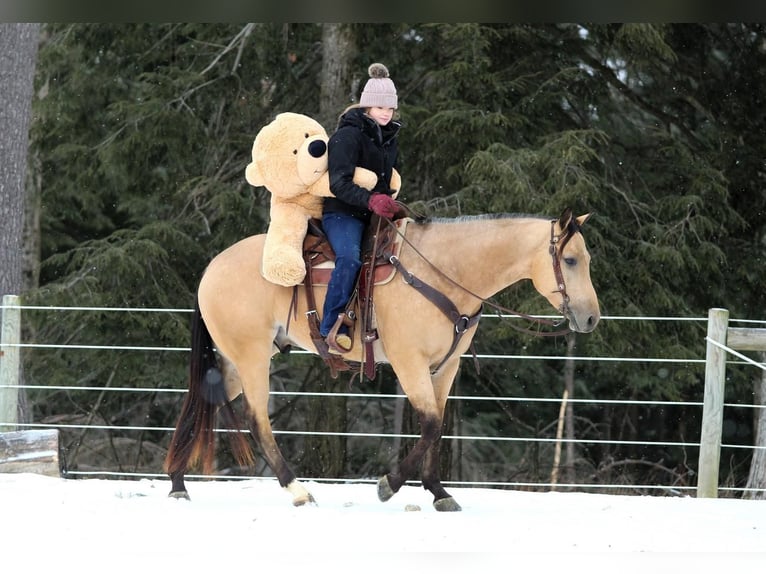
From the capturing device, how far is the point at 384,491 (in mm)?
5102

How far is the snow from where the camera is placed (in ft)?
13.1

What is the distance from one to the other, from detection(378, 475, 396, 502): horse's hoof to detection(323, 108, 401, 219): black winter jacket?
1.42 meters

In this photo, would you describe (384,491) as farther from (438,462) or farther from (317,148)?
(317,148)

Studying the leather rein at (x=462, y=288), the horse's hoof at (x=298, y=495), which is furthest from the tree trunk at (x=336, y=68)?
the horse's hoof at (x=298, y=495)

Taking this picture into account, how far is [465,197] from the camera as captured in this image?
8945mm

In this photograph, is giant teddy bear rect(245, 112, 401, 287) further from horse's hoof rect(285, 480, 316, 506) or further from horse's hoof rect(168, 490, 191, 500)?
horse's hoof rect(168, 490, 191, 500)

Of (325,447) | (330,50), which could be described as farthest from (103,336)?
(330,50)

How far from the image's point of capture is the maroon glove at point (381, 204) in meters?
4.79

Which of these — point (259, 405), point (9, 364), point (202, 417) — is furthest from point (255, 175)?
point (9, 364)

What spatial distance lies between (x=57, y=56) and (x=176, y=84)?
5.24 ft

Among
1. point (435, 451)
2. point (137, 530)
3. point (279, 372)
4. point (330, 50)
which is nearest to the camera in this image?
point (137, 530)

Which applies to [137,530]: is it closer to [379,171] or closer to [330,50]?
[379,171]

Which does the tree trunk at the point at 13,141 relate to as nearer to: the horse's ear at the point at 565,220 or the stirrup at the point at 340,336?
the stirrup at the point at 340,336

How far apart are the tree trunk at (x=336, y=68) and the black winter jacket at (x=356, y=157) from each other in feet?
15.5
